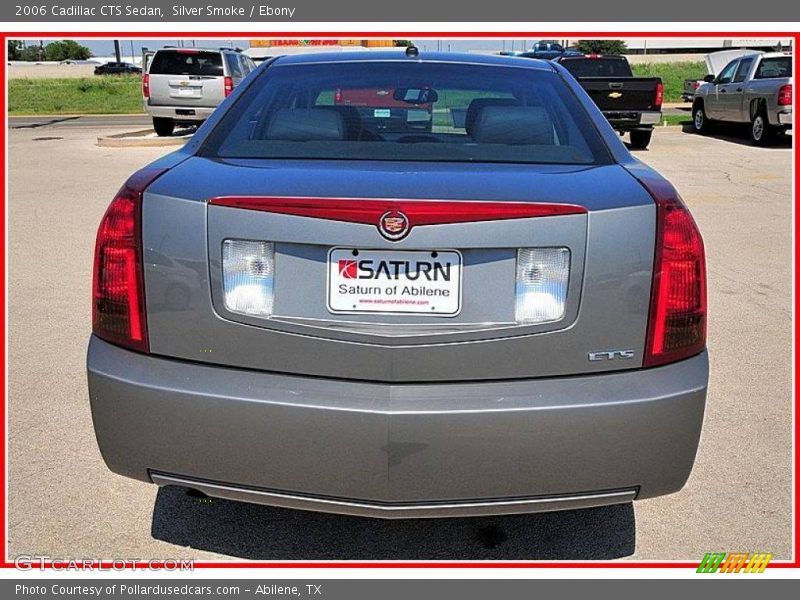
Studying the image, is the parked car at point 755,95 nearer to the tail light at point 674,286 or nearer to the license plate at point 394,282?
the tail light at point 674,286

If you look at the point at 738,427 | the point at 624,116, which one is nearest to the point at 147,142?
the point at 624,116

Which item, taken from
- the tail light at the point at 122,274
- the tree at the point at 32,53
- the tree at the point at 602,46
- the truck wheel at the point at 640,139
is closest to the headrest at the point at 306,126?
the tail light at the point at 122,274

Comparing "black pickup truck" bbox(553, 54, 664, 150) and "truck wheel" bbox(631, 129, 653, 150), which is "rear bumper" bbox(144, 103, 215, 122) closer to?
"black pickup truck" bbox(553, 54, 664, 150)

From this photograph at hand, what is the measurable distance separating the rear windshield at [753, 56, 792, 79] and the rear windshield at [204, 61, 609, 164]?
16992mm

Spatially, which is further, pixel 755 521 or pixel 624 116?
pixel 624 116

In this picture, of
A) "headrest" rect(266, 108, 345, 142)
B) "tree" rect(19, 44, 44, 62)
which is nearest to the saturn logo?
"headrest" rect(266, 108, 345, 142)

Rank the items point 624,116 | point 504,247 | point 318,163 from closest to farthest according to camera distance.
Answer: point 504,247 < point 318,163 < point 624,116

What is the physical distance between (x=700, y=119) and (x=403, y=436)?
2124 centimetres

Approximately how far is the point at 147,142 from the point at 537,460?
16.8 meters

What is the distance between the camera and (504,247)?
2.42 meters

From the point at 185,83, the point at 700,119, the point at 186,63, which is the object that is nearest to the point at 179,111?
the point at 185,83

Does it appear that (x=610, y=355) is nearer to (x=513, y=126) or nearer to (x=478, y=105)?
(x=513, y=126)

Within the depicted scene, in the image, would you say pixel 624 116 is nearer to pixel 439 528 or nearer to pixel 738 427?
pixel 738 427

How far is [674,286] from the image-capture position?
2572 millimetres
